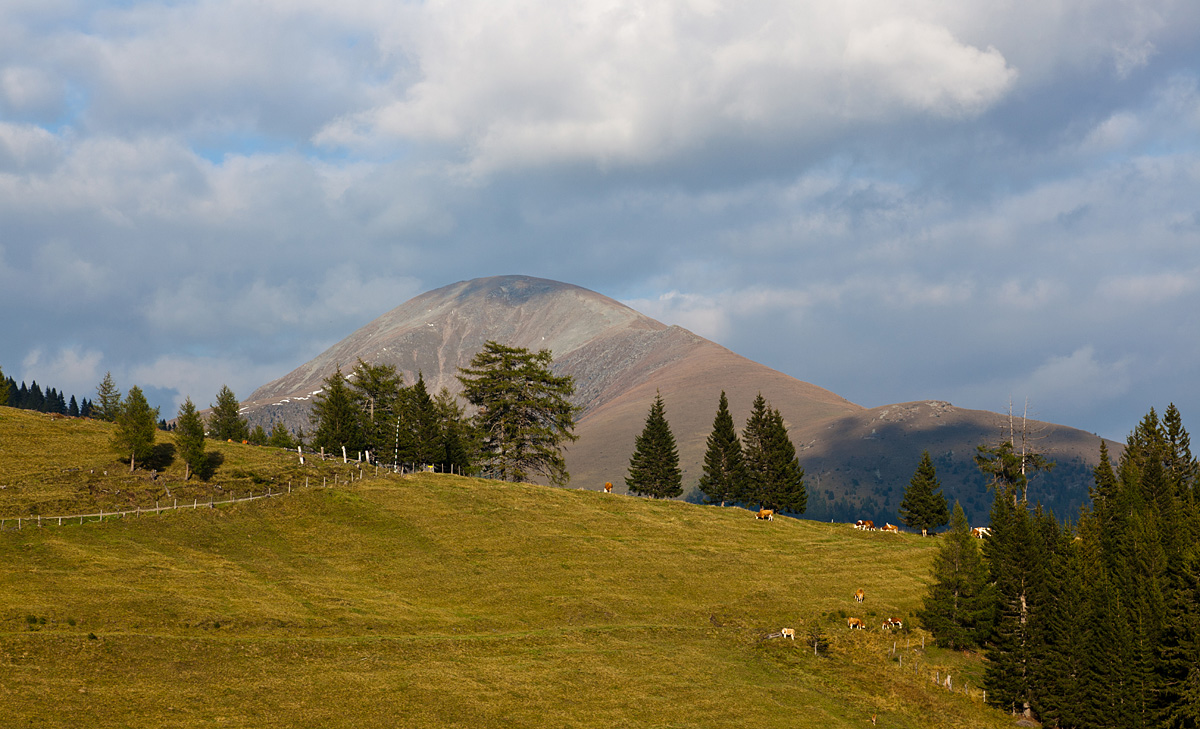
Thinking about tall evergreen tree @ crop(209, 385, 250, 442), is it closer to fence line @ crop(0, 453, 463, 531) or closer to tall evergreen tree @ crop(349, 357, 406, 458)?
tall evergreen tree @ crop(349, 357, 406, 458)

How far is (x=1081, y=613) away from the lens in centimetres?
6062

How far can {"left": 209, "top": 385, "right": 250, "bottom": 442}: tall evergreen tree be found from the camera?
151 meters

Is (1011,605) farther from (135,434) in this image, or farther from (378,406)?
(378,406)

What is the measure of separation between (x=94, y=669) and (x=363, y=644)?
44.9ft

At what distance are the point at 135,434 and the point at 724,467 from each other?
7259 cm

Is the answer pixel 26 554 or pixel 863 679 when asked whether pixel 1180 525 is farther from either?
pixel 26 554

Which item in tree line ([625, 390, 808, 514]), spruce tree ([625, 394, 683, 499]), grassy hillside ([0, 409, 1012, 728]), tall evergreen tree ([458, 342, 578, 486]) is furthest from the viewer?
spruce tree ([625, 394, 683, 499])

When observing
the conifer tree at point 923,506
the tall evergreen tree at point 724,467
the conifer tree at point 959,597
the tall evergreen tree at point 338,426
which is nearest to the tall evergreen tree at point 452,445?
the tall evergreen tree at point 338,426

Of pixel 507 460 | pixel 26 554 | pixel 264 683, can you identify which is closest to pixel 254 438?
pixel 507 460

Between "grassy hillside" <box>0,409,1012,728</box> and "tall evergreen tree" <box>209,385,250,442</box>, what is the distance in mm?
57928

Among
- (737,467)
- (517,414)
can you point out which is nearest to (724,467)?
(737,467)

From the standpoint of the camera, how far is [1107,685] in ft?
187

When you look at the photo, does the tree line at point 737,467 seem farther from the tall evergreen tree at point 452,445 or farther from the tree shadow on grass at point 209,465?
the tree shadow on grass at point 209,465

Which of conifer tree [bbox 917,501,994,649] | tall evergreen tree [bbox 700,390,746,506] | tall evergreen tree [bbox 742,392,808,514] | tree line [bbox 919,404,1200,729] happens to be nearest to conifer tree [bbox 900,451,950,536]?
tall evergreen tree [bbox 742,392,808,514]
